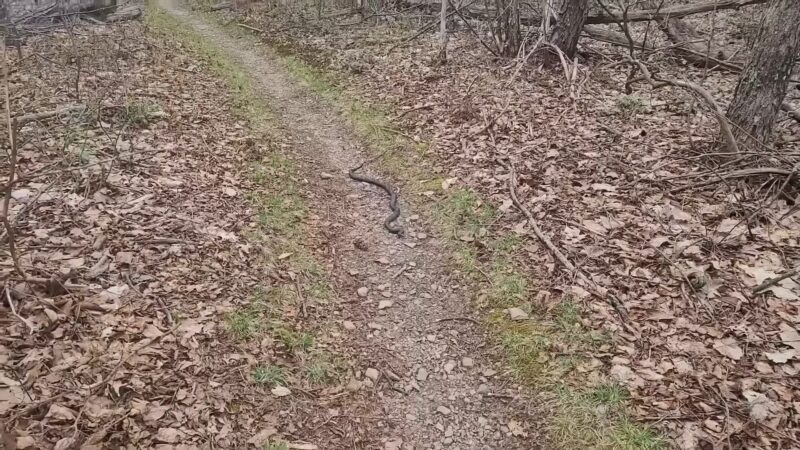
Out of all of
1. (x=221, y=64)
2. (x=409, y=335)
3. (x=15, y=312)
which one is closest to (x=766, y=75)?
(x=409, y=335)

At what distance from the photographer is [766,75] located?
6012 mm

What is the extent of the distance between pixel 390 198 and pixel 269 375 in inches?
129

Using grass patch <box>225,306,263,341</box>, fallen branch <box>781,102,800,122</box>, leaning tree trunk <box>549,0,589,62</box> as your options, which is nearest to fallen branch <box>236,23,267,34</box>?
leaning tree trunk <box>549,0,589,62</box>

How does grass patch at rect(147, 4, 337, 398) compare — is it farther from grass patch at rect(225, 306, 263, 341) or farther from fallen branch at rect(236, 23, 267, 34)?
fallen branch at rect(236, 23, 267, 34)

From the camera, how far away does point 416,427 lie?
4.12 metres

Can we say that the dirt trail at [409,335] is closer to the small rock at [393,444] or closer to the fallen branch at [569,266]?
the small rock at [393,444]

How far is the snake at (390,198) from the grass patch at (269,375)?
8.16ft

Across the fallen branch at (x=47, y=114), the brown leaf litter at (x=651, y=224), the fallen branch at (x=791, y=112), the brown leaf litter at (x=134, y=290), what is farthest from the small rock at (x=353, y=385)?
the fallen branch at (x=791, y=112)

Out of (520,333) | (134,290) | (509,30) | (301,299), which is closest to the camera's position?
(134,290)

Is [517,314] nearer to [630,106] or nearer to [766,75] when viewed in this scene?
[766,75]

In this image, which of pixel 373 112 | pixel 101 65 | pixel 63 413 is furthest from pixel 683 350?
pixel 101 65

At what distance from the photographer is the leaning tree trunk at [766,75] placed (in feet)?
18.9

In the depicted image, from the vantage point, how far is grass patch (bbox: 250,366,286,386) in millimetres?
4121

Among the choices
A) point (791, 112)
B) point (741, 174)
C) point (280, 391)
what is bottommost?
point (280, 391)
